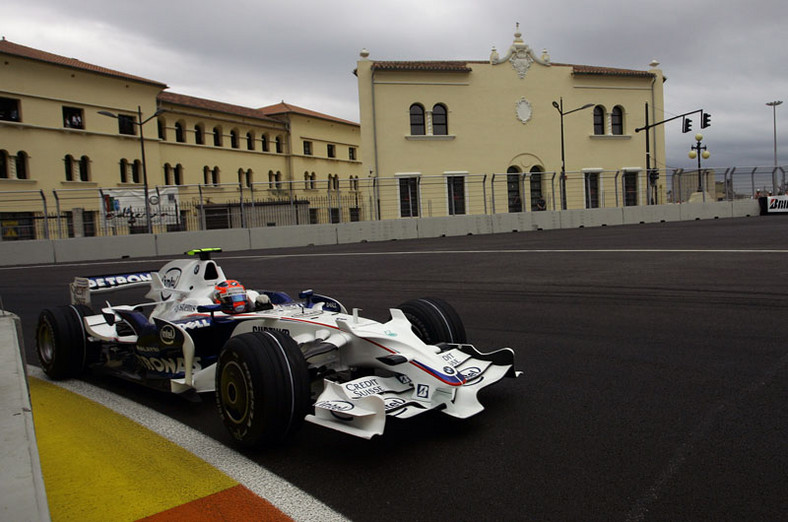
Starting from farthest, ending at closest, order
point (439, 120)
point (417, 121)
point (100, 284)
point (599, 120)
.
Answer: point (599, 120)
point (439, 120)
point (417, 121)
point (100, 284)

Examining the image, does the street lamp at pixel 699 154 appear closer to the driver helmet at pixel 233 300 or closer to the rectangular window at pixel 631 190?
the rectangular window at pixel 631 190

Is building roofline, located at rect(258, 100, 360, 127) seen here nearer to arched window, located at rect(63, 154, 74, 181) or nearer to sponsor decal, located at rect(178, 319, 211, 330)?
arched window, located at rect(63, 154, 74, 181)

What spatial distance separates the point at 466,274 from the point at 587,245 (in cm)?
542

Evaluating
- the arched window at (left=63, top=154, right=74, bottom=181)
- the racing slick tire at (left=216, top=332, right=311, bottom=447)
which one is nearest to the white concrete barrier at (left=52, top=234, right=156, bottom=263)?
the racing slick tire at (left=216, top=332, right=311, bottom=447)

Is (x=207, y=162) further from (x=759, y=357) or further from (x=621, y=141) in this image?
(x=759, y=357)

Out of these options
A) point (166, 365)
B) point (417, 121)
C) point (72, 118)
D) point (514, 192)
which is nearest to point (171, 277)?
point (166, 365)

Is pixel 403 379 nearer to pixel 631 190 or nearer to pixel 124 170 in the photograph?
pixel 631 190

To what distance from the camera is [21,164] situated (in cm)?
4062

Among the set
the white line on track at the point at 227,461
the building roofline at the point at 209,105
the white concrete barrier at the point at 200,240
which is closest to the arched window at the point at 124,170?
the building roofline at the point at 209,105

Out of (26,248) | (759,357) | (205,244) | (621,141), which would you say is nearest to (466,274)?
(759,357)

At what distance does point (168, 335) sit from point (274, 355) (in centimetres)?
155

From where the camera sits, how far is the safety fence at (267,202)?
21.2 meters

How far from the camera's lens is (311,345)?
4418 millimetres

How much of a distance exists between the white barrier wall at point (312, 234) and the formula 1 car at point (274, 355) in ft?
50.2
